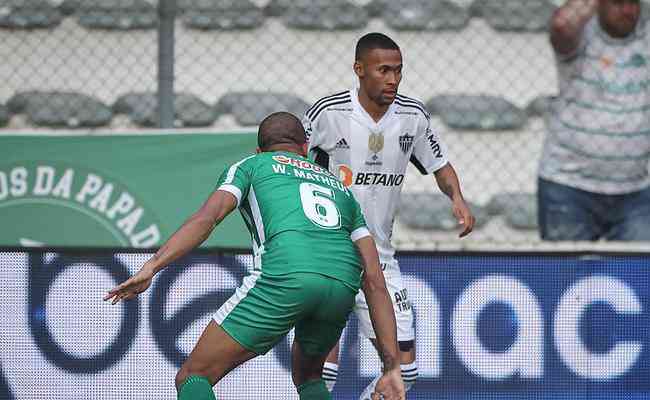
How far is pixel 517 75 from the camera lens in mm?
8578

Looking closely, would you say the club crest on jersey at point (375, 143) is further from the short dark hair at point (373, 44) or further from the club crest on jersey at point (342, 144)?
the short dark hair at point (373, 44)

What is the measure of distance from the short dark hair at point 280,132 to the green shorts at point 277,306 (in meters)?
0.61

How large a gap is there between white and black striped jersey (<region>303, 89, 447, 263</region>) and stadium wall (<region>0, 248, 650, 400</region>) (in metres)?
0.62

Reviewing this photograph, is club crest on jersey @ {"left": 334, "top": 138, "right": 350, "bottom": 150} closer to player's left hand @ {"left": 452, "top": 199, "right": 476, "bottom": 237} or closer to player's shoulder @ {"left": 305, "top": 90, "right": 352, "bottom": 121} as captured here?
player's shoulder @ {"left": 305, "top": 90, "right": 352, "bottom": 121}

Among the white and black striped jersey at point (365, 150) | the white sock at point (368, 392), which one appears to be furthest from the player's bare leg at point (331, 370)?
the white and black striped jersey at point (365, 150)

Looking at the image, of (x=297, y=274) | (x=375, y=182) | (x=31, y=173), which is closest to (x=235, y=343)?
(x=297, y=274)

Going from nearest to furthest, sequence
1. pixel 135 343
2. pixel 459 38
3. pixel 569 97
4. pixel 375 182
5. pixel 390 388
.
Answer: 1. pixel 390 388
2. pixel 375 182
3. pixel 135 343
4. pixel 569 97
5. pixel 459 38

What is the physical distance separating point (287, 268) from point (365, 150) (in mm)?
1490

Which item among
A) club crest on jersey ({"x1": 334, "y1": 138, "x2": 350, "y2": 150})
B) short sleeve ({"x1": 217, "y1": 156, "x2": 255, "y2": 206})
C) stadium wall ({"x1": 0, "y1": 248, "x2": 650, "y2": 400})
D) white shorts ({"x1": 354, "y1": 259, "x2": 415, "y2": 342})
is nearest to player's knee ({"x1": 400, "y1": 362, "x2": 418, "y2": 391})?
white shorts ({"x1": 354, "y1": 259, "x2": 415, "y2": 342})

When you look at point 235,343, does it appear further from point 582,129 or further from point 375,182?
point 582,129

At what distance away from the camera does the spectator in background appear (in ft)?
24.0

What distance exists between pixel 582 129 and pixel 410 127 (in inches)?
59.1

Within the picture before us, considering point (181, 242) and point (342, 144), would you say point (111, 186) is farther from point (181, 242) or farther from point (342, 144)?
point (181, 242)

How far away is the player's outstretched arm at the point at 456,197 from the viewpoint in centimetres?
612
